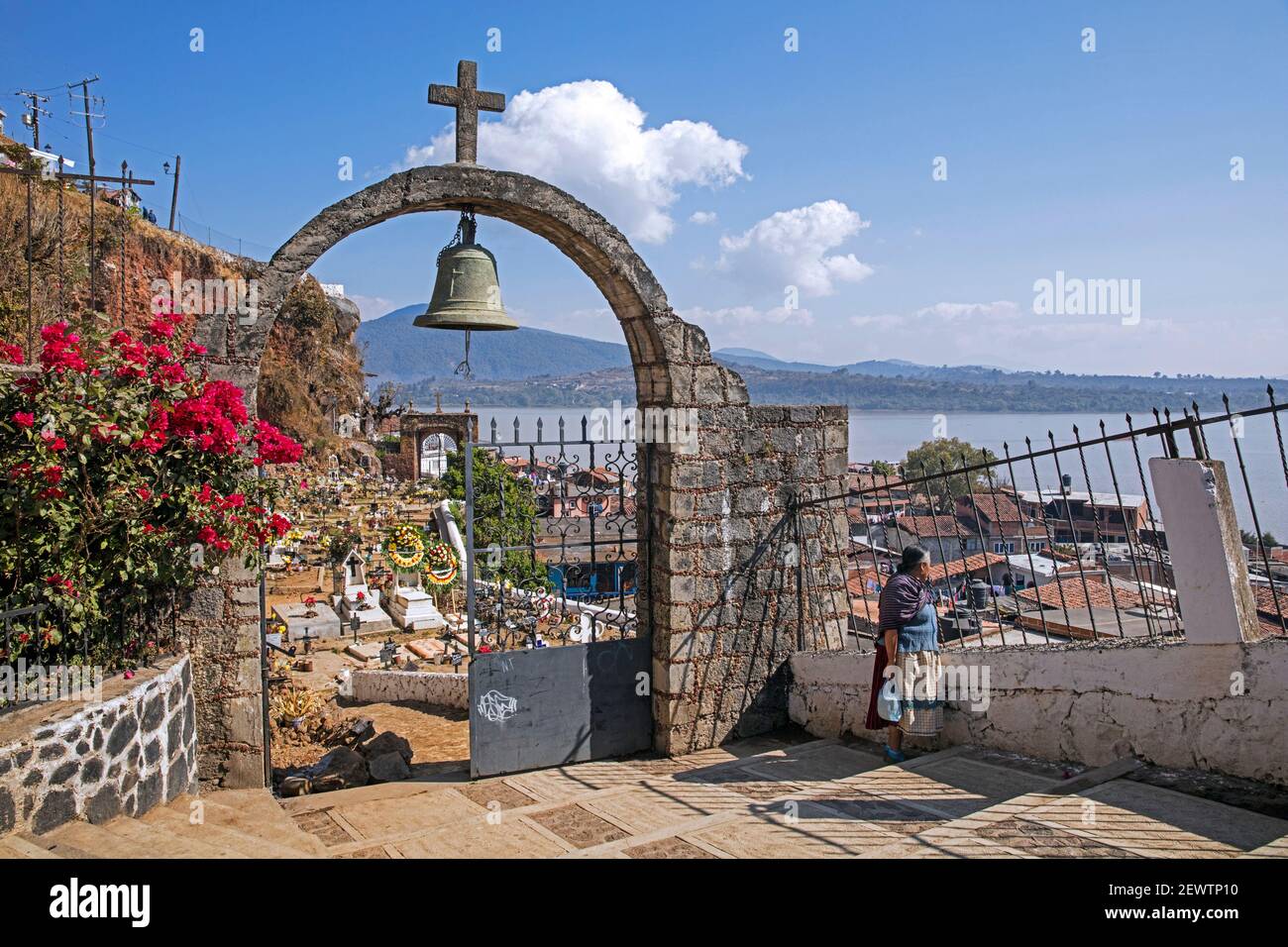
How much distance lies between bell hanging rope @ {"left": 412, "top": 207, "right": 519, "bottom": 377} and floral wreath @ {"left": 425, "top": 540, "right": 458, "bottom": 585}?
12814 mm

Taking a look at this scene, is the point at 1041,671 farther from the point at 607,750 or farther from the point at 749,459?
the point at 607,750

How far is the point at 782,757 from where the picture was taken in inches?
255

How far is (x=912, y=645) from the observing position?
577cm

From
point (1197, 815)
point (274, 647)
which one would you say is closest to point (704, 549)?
point (1197, 815)

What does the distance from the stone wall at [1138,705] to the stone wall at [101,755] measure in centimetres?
Answer: 483

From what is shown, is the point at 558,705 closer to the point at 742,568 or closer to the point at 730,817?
the point at 742,568

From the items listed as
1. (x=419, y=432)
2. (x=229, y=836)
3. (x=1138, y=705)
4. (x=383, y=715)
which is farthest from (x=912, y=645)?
(x=419, y=432)

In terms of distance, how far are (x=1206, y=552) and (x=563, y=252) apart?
15.3ft

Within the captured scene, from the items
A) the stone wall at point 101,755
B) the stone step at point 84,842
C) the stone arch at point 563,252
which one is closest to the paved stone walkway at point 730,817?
the stone step at point 84,842

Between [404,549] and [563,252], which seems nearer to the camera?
[563,252]

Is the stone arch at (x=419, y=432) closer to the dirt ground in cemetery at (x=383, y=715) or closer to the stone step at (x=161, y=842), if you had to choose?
the dirt ground in cemetery at (x=383, y=715)

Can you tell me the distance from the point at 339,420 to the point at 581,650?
1644 inches

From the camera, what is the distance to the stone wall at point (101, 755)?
3879 millimetres
